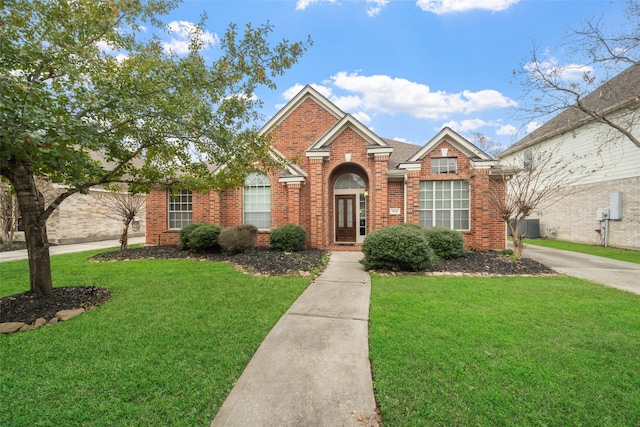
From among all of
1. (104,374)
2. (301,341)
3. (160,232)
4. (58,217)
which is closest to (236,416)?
(301,341)

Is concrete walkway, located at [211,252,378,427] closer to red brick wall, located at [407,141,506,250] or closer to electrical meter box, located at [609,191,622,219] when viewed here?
red brick wall, located at [407,141,506,250]

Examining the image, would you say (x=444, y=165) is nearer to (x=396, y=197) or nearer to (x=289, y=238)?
(x=396, y=197)

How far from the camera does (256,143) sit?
5.90m

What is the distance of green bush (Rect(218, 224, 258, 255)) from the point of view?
31.9 feet

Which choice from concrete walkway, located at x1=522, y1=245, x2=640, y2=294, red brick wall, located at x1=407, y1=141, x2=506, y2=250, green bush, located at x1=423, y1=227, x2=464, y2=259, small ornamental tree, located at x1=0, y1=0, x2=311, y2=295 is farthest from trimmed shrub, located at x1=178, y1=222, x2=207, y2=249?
concrete walkway, located at x1=522, y1=245, x2=640, y2=294

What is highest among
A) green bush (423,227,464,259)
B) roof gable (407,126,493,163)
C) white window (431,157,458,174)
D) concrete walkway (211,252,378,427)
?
roof gable (407,126,493,163)

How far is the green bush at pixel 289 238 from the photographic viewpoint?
10.3 m

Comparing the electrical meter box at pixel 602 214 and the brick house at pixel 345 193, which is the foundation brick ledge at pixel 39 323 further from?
the electrical meter box at pixel 602 214

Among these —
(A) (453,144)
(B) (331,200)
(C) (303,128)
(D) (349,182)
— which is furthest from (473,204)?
(C) (303,128)

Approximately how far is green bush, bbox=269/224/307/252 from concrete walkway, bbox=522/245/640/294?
8.43 m

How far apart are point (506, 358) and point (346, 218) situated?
9550 millimetres

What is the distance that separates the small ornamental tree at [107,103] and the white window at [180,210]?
604 cm

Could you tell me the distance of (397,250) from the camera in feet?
24.1

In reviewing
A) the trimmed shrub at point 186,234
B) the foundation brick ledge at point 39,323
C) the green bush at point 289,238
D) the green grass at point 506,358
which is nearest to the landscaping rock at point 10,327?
the foundation brick ledge at point 39,323
